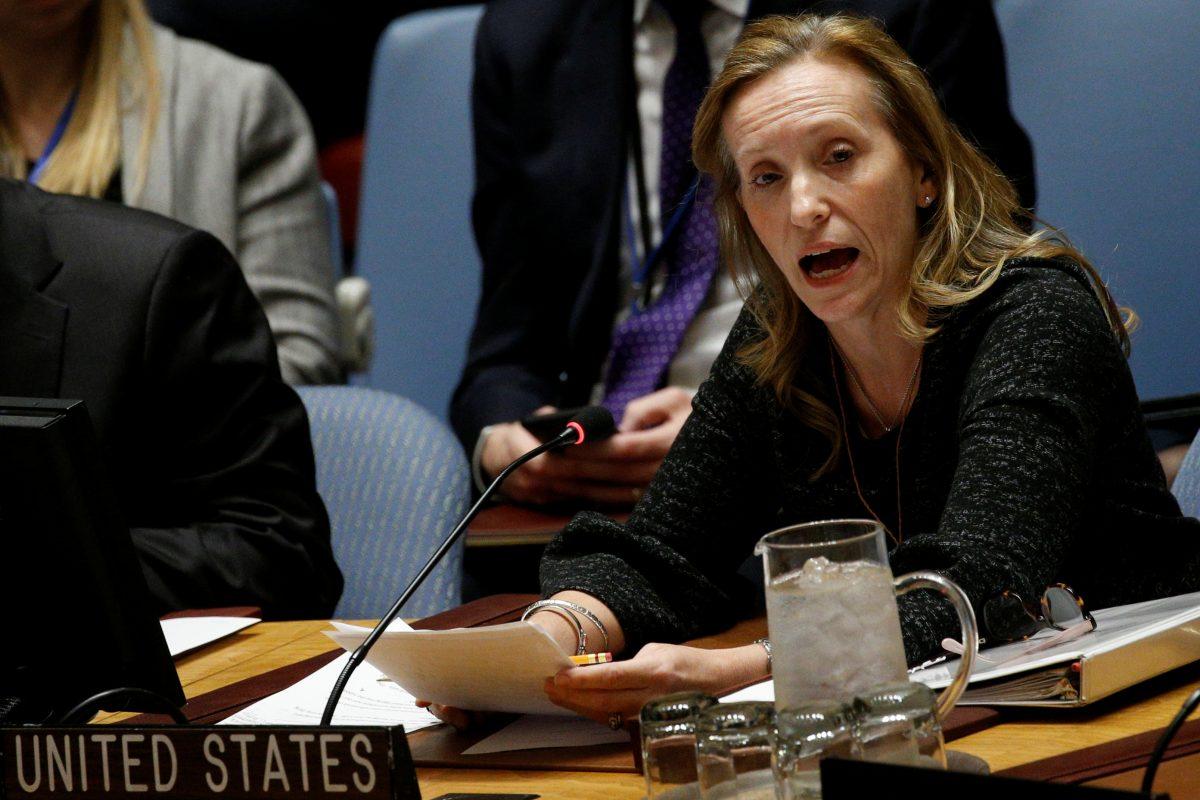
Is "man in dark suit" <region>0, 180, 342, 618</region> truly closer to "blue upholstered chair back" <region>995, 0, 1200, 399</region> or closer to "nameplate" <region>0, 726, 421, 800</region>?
"nameplate" <region>0, 726, 421, 800</region>

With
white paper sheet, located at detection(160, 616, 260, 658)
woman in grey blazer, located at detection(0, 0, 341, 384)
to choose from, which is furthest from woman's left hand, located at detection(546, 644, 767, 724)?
woman in grey blazer, located at detection(0, 0, 341, 384)

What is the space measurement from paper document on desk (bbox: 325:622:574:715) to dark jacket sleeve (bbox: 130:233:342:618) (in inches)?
24.5

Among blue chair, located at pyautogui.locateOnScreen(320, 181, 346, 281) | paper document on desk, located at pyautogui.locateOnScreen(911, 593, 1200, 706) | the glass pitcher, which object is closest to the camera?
the glass pitcher

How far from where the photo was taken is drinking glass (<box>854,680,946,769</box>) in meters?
0.88

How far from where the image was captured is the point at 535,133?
2.74 metres

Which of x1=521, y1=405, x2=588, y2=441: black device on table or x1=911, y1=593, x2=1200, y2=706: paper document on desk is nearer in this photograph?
x1=911, y1=593, x2=1200, y2=706: paper document on desk

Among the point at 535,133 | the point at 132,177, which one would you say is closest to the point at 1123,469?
the point at 535,133

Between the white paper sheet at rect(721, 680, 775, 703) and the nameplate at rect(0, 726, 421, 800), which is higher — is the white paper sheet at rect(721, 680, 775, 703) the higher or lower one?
the lower one

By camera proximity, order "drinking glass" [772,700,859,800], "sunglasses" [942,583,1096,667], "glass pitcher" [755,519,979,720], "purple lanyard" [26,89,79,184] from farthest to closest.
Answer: "purple lanyard" [26,89,79,184]
"sunglasses" [942,583,1096,667]
"glass pitcher" [755,519,979,720]
"drinking glass" [772,700,859,800]

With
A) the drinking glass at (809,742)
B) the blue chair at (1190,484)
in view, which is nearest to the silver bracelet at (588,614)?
the drinking glass at (809,742)

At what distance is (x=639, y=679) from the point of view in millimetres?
1188

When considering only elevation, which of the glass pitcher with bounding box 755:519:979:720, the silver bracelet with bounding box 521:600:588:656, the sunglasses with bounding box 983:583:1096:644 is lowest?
the silver bracelet with bounding box 521:600:588:656

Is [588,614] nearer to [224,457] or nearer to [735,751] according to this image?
[735,751]

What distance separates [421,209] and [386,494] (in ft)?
4.53
